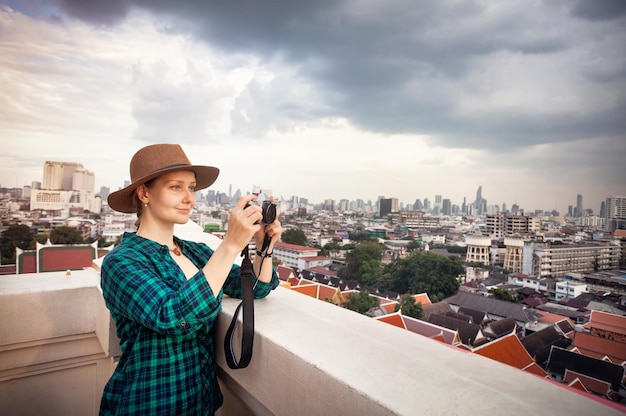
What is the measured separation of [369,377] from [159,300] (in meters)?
0.40

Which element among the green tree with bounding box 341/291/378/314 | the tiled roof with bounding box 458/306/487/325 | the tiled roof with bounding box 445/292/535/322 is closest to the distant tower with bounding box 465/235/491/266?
Answer: the tiled roof with bounding box 445/292/535/322

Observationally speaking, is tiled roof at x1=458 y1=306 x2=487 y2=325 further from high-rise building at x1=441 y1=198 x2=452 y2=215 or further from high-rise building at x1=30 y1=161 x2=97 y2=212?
high-rise building at x1=30 y1=161 x2=97 y2=212

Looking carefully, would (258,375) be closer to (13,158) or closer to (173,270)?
(173,270)

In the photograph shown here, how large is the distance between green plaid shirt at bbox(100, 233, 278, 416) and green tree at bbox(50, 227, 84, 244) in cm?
2330

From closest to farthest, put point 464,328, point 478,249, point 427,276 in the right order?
1. point 464,328
2. point 427,276
3. point 478,249

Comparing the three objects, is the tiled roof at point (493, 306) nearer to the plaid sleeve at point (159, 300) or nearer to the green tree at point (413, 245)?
the green tree at point (413, 245)

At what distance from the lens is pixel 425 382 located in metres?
0.51

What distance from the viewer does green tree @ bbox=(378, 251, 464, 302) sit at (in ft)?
23.0

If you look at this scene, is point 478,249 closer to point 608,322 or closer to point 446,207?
point 608,322

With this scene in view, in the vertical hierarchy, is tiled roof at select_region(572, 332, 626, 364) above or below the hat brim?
below

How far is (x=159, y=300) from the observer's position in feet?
2.16

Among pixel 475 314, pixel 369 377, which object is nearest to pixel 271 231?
pixel 369 377

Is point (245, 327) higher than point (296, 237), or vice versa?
point (245, 327)

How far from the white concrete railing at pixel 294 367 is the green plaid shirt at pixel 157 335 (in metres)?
0.08
